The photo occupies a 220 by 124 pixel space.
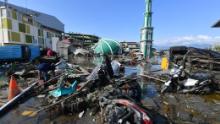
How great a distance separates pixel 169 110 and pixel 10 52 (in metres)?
22.5

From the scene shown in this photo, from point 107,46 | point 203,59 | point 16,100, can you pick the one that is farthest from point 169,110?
point 107,46

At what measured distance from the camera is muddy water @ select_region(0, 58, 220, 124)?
5.90m

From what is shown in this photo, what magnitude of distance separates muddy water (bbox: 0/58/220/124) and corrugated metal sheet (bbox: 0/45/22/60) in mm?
17759

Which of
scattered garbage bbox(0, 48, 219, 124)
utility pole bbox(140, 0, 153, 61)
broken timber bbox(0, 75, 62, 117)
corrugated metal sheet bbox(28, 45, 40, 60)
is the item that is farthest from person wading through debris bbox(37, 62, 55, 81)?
corrugated metal sheet bbox(28, 45, 40, 60)

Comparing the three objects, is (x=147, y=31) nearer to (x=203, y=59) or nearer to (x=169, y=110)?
(x=203, y=59)

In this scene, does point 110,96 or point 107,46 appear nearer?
point 110,96

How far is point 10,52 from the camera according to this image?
925 inches

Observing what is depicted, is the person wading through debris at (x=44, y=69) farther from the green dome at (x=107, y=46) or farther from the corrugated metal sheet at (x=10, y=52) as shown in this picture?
the green dome at (x=107, y=46)

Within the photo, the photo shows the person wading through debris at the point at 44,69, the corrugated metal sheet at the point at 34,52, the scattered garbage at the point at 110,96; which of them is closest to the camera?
the scattered garbage at the point at 110,96

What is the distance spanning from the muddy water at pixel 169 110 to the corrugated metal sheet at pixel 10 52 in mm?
17759

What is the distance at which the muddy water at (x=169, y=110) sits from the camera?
5.90 metres

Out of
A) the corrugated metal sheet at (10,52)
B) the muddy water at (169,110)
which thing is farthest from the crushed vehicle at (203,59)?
the corrugated metal sheet at (10,52)

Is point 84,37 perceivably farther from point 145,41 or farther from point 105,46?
point 145,41

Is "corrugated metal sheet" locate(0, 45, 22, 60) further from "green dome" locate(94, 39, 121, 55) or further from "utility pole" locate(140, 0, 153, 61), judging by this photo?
"utility pole" locate(140, 0, 153, 61)
